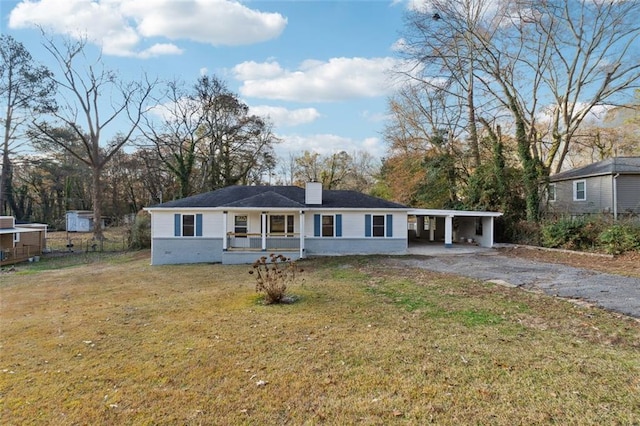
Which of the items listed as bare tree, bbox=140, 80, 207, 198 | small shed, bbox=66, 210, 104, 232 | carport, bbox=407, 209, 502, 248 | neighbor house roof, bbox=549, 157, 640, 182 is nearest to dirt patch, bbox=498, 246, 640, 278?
carport, bbox=407, 209, 502, 248

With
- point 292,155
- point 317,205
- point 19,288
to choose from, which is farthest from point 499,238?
point 292,155

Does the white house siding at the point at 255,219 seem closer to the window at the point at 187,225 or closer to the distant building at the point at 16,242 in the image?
the window at the point at 187,225

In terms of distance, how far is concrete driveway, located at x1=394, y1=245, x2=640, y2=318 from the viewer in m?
7.51

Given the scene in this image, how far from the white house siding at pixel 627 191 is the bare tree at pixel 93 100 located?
32.9 meters

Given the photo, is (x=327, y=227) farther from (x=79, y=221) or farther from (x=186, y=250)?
(x=79, y=221)

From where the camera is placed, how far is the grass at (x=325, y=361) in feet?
11.0

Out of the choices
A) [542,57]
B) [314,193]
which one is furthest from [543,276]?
[542,57]

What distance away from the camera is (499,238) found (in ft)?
67.7

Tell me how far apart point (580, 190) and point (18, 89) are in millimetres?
39598

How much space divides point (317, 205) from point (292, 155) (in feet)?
86.1

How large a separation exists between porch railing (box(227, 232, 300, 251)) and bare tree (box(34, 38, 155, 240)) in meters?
14.7

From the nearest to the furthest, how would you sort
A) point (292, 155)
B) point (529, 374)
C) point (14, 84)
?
point (529, 374), point (14, 84), point (292, 155)

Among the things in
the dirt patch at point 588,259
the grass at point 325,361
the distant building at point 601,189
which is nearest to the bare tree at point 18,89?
the grass at point 325,361

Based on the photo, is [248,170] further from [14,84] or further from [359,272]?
[359,272]
